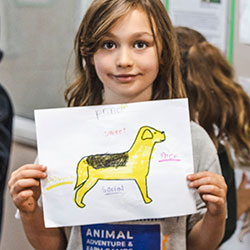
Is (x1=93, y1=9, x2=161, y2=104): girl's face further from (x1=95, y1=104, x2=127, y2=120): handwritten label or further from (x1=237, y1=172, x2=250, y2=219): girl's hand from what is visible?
(x1=237, y1=172, x2=250, y2=219): girl's hand

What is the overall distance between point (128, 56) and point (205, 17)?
729 mm

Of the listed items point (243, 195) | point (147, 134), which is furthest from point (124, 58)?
point (243, 195)

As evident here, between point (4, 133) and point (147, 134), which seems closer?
point (147, 134)

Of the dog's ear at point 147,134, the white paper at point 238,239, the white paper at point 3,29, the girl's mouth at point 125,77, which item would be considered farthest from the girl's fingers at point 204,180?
the white paper at point 3,29

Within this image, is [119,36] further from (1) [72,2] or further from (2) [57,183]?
(1) [72,2]

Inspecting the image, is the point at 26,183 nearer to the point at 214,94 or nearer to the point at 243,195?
the point at 214,94

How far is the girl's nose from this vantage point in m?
0.97

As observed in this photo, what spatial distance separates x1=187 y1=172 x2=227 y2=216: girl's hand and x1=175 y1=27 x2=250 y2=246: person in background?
0.44m

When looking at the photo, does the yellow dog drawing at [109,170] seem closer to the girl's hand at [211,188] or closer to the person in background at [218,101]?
the girl's hand at [211,188]

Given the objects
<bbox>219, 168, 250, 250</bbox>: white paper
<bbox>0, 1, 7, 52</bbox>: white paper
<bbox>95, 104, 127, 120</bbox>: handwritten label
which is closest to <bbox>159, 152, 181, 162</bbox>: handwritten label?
<bbox>95, 104, 127, 120</bbox>: handwritten label

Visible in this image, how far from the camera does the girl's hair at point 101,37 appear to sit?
99 cm

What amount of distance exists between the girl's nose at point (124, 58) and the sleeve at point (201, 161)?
0.23 metres

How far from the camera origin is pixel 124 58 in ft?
3.17

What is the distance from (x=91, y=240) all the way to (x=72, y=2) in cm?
114
